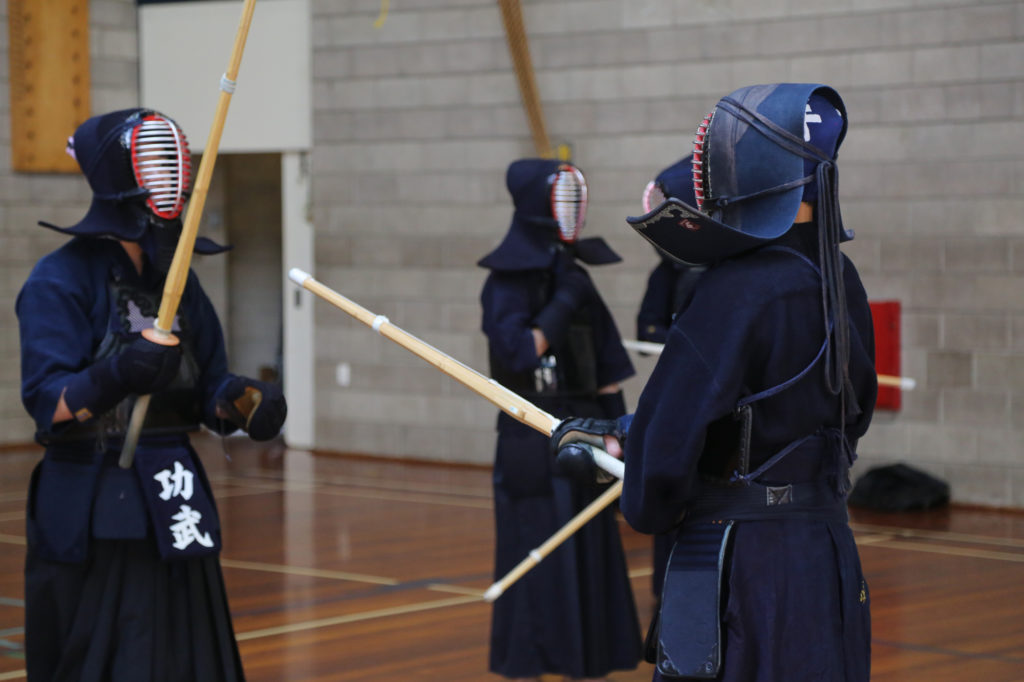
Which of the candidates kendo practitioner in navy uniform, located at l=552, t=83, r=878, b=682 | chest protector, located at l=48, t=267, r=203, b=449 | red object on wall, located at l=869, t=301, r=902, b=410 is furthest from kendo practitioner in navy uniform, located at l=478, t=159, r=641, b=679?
red object on wall, located at l=869, t=301, r=902, b=410

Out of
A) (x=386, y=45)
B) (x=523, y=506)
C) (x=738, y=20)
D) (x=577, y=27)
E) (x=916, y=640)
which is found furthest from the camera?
(x=386, y=45)

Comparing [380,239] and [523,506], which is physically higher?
[380,239]

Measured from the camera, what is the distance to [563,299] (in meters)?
4.50

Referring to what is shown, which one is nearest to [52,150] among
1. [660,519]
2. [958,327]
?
[958,327]

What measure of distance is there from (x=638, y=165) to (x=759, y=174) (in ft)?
22.1

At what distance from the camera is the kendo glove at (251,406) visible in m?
3.23

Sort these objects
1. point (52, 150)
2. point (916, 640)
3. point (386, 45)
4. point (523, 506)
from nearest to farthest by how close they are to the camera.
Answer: point (523, 506) < point (916, 640) < point (386, 45) < point (52, 150)

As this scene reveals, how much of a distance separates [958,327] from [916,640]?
330cm

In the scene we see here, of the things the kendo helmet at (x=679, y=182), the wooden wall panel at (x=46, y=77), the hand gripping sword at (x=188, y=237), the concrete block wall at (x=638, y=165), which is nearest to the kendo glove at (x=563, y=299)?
the kendo helmet at (x=679, y=182)

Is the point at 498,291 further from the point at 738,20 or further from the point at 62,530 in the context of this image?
the point at 738,20

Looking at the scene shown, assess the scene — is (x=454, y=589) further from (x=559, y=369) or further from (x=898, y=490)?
(x=898, y=490)

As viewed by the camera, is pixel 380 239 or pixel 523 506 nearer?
pixel 523 506

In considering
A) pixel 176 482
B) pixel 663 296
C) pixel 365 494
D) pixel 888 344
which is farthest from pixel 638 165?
pixel 176 482

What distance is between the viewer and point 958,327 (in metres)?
7.80
